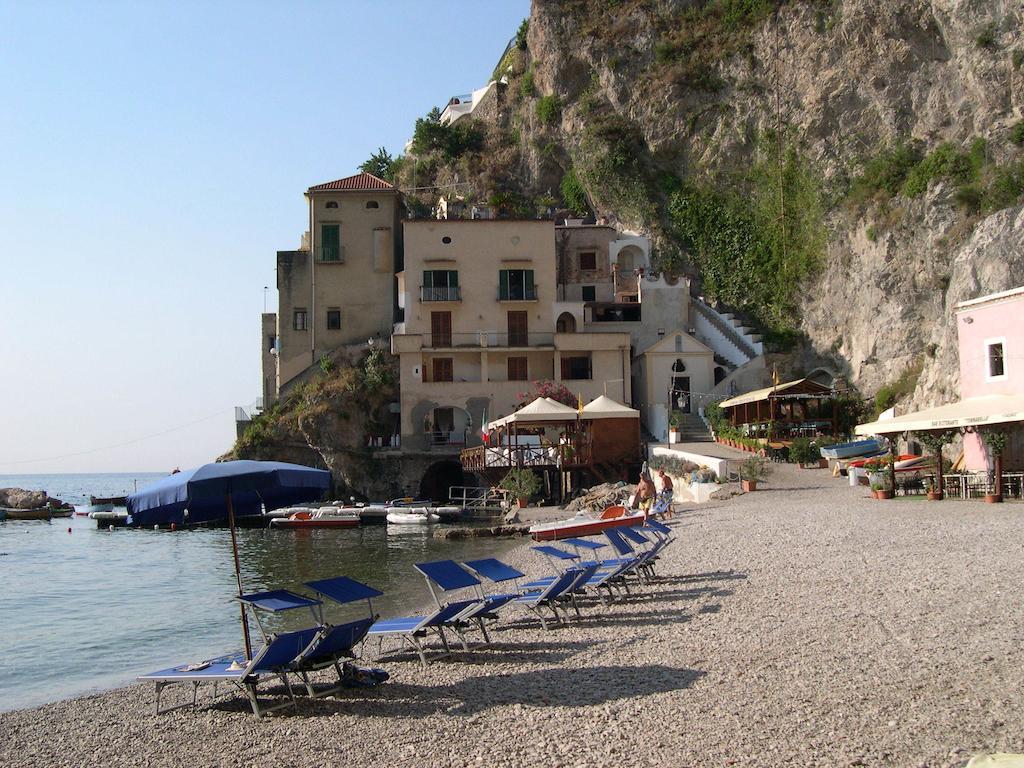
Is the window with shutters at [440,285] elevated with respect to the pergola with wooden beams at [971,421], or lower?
elevated

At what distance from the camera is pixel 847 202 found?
140 ft

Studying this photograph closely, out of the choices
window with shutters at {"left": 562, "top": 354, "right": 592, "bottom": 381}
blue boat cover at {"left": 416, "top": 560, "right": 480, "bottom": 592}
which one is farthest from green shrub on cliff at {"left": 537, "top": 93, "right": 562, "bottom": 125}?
blue boat cover at {"left": 416, "top": 560, "right": 480, "bottom": 592}

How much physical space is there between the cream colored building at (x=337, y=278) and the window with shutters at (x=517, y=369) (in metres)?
6.53

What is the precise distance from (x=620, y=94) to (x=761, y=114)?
27.5 ft

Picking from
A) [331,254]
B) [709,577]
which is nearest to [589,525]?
[709,577]

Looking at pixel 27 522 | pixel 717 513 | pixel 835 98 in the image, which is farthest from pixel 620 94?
pixel 27 522

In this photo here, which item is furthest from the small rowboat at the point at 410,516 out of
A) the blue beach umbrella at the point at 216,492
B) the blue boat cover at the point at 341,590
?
the blue boat cover at the point at 341,590

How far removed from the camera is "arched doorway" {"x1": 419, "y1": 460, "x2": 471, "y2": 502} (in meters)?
48.2

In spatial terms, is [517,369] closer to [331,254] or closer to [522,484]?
[331,254]

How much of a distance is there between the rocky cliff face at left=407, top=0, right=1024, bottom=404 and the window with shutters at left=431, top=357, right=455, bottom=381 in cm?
1213

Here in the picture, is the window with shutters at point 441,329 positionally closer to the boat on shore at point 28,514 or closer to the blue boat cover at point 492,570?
the boat on shore at point 28,514

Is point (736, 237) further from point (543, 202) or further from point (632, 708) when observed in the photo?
point (632, 708)

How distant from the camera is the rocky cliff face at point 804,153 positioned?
37.2m

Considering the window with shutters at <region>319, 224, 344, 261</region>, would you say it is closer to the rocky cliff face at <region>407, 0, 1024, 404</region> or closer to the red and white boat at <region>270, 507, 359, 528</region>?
the rocky cliff face at <region>407, 0, 1024, 404</region>
